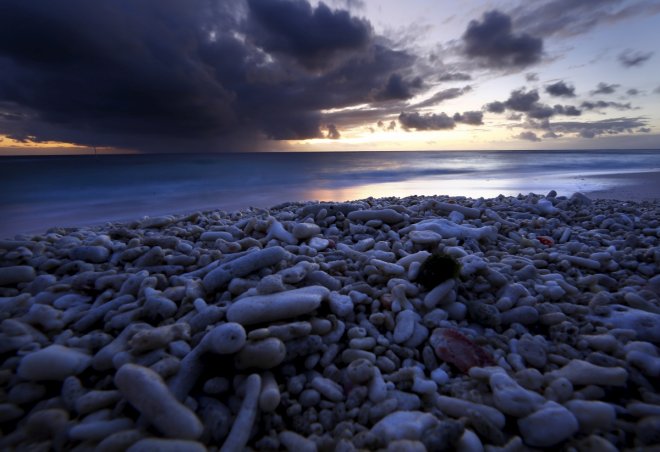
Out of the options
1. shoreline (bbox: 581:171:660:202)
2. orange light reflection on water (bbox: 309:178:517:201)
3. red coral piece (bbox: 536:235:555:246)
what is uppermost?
red coral piece (bbox: 536:235:555:246)

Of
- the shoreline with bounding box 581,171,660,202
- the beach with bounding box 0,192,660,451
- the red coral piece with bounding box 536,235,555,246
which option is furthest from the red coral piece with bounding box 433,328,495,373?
the shoreline with bounding box 581,171,660,202

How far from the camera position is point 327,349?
5.42 feet

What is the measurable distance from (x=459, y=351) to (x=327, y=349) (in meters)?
0.65

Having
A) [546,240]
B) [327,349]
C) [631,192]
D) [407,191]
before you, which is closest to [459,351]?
[327,349]

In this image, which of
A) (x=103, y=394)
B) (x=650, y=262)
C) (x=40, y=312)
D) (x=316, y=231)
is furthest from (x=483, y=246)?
(x=40, y=312)

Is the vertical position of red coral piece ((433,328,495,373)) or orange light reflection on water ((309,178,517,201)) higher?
red coral piece ((433,328,495,373))

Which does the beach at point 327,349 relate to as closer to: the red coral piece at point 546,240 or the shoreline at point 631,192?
the red coral piece at point 546,240

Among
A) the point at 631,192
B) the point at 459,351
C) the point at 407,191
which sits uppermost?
the point at 459,351

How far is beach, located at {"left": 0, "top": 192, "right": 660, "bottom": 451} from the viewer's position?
4.01ft

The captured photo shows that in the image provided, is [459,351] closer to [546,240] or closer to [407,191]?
[546,240]

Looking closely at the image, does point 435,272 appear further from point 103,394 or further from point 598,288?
point 103,394

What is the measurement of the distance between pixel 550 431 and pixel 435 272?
980 millimetres

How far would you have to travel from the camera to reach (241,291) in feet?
6.59

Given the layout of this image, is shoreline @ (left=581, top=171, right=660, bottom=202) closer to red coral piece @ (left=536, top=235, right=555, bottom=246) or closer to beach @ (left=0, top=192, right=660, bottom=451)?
red coral piece @ (left=536, top=235, right=555, bottom=246)
